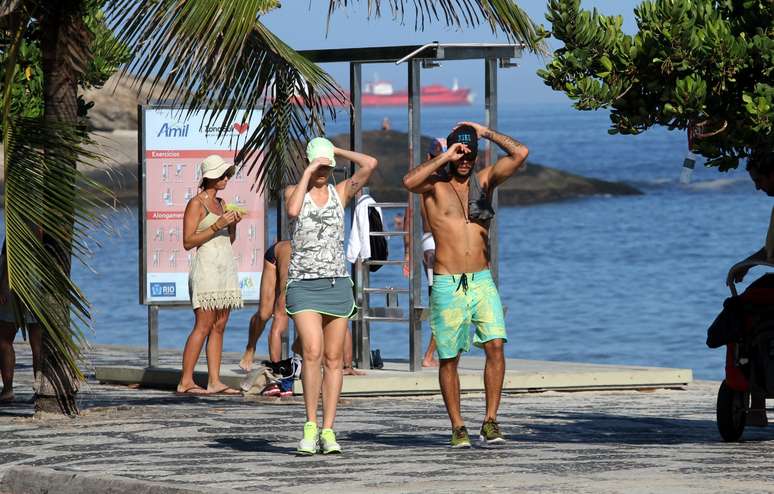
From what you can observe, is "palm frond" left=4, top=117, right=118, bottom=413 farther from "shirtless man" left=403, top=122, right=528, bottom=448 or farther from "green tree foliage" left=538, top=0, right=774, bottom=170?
"green tree foliage" left=538, top=0, right=774, bottom=170

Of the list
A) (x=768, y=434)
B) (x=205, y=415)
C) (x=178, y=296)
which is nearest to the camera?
(x=768, y=434)

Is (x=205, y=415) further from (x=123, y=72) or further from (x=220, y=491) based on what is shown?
(x=220, y=491)

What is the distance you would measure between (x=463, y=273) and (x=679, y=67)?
77.9 inches

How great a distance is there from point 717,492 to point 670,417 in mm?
4881

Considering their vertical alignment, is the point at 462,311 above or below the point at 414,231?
below

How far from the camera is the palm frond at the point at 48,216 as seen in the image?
12.0 m

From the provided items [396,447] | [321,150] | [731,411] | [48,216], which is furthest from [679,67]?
[48,216]

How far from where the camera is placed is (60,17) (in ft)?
41.1

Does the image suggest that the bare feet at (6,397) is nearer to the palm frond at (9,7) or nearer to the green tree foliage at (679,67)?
the palm frond at (9,7)

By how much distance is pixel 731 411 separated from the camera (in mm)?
Result: 11453

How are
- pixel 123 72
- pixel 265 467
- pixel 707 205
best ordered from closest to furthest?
pixel 265 467, pixel 123 72, pixel 707 205

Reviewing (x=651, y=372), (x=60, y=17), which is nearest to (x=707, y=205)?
(x=651, y=372)

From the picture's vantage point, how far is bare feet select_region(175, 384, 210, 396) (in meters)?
15.1

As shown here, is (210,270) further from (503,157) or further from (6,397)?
(503,157)
